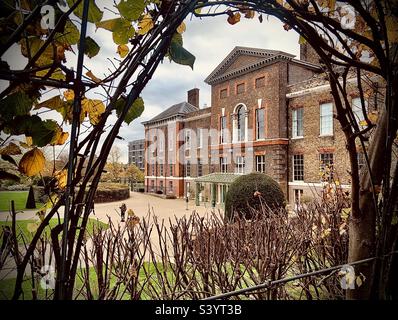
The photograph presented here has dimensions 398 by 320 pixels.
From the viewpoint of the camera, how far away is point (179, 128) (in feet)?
65.8

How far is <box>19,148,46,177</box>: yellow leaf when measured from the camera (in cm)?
56

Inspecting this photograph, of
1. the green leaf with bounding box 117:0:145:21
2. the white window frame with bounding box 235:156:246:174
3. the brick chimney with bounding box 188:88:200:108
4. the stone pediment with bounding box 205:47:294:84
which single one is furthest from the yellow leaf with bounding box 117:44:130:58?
the brick chimney with bounding box 188:88:200:108

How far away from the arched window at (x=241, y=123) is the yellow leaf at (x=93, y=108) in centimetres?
1498

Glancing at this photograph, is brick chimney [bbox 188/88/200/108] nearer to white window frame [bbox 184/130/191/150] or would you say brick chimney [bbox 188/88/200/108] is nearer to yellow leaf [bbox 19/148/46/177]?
white window frame [bbox 184/130/191/150]

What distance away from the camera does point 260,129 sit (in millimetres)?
14422

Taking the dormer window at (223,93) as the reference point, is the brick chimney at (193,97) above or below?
above

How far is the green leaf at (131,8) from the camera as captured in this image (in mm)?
638

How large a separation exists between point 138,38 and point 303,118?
12934 mm

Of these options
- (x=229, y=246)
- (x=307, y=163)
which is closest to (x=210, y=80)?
(x=307, y=163)

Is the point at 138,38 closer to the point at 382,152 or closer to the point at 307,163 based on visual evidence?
the point at 382,152

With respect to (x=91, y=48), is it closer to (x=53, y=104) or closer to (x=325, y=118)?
(x=53, y=104)

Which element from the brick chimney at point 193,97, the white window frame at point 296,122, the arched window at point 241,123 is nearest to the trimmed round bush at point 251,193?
the white window frame at point 296,122

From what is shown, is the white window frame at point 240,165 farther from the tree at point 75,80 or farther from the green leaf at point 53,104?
the green leaf at point 53,104

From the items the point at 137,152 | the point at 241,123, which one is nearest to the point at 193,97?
the point at 241,123
